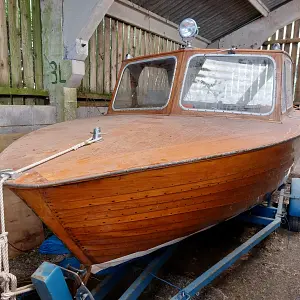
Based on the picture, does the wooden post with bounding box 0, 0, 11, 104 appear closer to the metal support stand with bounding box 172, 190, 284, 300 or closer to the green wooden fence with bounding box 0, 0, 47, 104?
the green wooden fence with bounding box 0, 0, 47, 104

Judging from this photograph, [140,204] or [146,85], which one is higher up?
[146,85]

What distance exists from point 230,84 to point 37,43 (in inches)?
105

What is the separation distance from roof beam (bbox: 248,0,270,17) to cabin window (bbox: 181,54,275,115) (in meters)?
4.95

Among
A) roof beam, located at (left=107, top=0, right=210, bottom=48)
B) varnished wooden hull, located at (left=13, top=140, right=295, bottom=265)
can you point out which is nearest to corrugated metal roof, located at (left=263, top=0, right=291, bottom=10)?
roof beam, located at (left=107, top=0, right=210, bottom=48)

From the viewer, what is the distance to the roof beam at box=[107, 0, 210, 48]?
5.37 m

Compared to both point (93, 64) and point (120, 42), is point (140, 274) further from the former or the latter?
point (120, 42)

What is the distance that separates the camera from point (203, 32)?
26.1 feet

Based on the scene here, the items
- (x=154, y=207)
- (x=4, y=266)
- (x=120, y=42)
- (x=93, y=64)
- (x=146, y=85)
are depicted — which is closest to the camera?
(x=4, y=266)

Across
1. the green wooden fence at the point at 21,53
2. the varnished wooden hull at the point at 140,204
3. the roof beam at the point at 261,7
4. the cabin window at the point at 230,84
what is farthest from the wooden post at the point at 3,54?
the roof beam at the point at 261,7

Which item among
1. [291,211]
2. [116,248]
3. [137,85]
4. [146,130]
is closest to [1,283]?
[116,248]

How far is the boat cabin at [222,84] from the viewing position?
2684 millimetres

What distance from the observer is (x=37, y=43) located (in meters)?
3.95

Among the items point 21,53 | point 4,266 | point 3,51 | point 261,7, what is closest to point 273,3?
point 261,7

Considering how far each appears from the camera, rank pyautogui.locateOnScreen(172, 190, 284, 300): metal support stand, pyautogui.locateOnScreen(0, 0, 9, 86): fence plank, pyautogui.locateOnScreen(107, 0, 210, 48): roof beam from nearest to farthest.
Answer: pyautogui.locateOnScreen(172, 190, 284, 300): metal support stand, pyautogui.locateOnScreen(0, 0, 9, 86): fence plank, pyautogui.locateOnScreen(107, 0, 210, 48): roof beam
